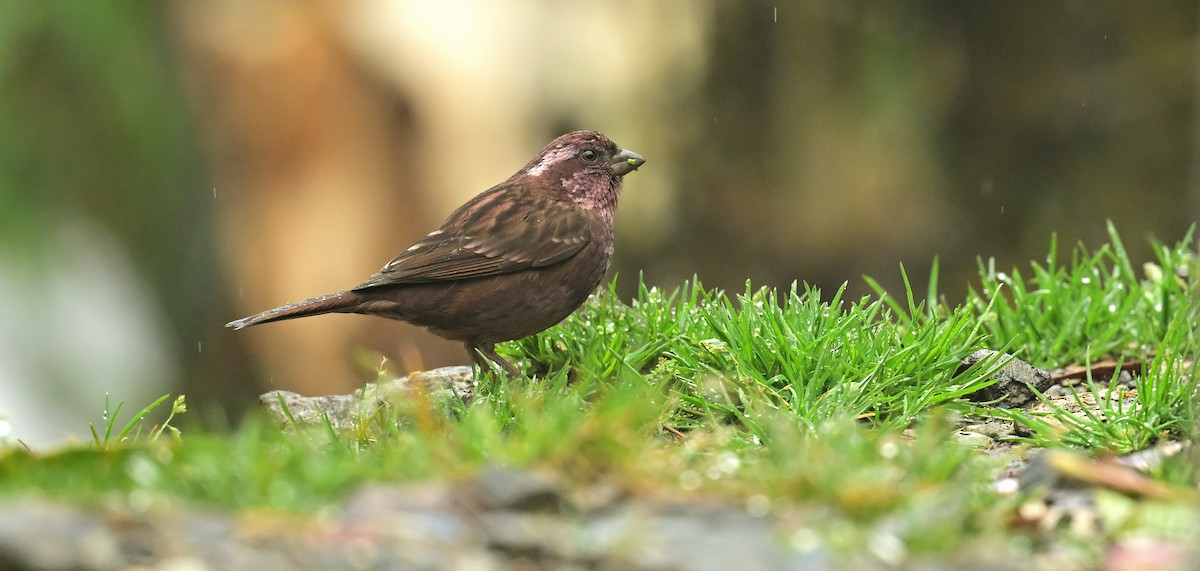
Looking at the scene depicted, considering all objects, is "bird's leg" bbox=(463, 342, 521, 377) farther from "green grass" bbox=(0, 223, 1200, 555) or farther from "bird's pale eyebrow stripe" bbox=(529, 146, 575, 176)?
"bird's pale eyebrow stripe" bbox=(529, 146, 575, 176)

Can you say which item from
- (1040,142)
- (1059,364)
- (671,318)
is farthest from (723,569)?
(1040,142)

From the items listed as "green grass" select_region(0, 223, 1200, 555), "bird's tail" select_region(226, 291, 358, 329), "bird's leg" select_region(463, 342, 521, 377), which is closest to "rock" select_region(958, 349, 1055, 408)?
"green grass" select_region(0, 223, 1200, 555)

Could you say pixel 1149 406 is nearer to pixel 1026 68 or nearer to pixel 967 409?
pixel 967 409

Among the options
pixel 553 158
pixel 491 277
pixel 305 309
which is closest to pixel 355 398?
pixel 305 309

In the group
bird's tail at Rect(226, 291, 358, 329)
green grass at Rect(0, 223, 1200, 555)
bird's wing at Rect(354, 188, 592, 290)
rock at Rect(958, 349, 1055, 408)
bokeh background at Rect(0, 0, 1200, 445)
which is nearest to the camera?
green grass at Rect(0, 223, 1200, 555)

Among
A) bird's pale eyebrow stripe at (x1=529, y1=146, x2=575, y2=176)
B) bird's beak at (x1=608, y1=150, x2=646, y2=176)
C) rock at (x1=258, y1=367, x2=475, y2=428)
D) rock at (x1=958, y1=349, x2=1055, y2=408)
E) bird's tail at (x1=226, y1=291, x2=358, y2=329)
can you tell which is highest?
bird's pale eyebrow stripe at (x1=529, y1=146, x2=575, y2=176)

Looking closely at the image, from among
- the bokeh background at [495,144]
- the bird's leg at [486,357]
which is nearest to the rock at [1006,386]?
the bird's leg at [486,357]

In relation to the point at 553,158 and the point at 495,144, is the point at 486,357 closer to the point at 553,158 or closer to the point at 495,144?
the point at 553,158

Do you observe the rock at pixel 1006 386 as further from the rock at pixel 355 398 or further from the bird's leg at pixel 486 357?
the rock at pixel 355 398
